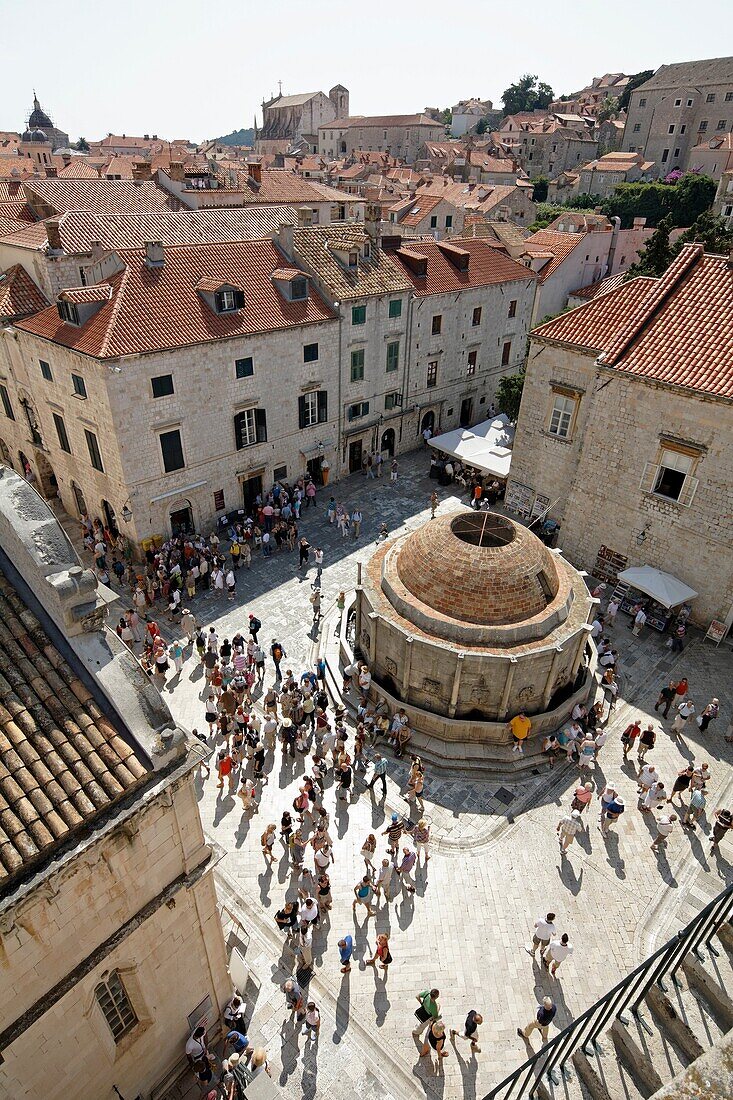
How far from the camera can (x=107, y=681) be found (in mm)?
8711

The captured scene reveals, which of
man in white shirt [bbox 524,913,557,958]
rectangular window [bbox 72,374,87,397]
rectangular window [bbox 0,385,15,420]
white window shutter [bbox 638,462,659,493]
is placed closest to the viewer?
man in white shirt [bbox 524,913,557,958]

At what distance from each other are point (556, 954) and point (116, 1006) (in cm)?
791

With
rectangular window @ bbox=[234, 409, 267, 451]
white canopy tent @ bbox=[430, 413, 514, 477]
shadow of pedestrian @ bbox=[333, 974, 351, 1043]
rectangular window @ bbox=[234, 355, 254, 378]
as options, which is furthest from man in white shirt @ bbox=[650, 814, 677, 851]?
rectangular window @ bbox=[234, 355, 254, 378]

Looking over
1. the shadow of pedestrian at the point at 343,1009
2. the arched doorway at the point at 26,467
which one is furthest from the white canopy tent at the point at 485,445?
the shadow of pedestrian at the point at 343,1009

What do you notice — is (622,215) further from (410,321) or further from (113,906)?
(113,906)

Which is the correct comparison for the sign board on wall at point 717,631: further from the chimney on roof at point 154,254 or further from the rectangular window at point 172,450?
the chimney on roof at point 154,254

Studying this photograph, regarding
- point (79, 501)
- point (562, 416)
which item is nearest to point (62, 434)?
point (79, 501)

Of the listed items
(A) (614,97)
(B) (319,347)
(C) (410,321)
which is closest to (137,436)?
(B) (319,347)

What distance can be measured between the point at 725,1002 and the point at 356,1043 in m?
7.57

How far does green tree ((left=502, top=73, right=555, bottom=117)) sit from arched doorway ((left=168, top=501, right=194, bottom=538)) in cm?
13286

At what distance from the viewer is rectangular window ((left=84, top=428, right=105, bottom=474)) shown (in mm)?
23719

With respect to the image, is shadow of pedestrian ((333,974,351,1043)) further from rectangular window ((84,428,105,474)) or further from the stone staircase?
rectangular window ((84,428,105,474))

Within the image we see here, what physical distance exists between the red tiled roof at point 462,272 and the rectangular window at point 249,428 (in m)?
11.0

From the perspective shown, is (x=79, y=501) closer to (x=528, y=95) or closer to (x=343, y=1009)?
(x=343, y=1009)
